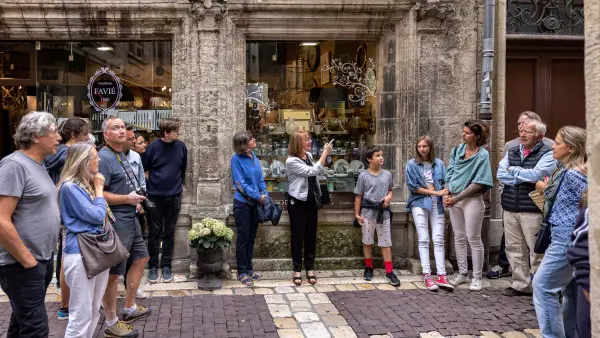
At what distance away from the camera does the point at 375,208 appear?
7.36 metres

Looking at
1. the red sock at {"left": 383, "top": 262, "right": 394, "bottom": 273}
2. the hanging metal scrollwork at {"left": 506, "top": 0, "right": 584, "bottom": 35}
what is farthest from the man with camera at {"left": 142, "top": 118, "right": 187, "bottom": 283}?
the hanging metal scrollwork at {"left": 506, "top": 0, "right": 584, "bottom": 35}

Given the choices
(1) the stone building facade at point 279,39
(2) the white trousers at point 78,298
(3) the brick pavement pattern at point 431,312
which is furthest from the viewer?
(1) the stone building facade at point 279,39

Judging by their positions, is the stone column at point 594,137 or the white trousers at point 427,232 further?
the white trousers at point 427,232

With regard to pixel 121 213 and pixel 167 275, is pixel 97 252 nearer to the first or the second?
pixel 121 213

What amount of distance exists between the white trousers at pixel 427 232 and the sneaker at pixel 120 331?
3.67 meters

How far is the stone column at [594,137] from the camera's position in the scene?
2.51 metres

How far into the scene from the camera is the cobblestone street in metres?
5.47

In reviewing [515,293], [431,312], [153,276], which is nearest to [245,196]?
[153,276]

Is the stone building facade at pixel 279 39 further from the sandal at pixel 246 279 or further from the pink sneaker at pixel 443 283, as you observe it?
the pink sneaker at pixel 443 283

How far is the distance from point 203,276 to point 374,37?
4101 millimetres

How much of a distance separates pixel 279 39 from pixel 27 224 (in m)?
5.10

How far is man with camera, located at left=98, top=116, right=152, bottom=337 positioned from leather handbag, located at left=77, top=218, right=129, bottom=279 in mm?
755

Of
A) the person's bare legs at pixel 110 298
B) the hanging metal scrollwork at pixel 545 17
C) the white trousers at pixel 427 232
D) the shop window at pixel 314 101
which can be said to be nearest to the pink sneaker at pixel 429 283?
the white trousers at pixel 427 232

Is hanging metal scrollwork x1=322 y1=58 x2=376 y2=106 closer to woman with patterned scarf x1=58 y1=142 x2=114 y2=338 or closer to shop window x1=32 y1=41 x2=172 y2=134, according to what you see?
shop window x1=32 y1=41 x2=172 y2=134
